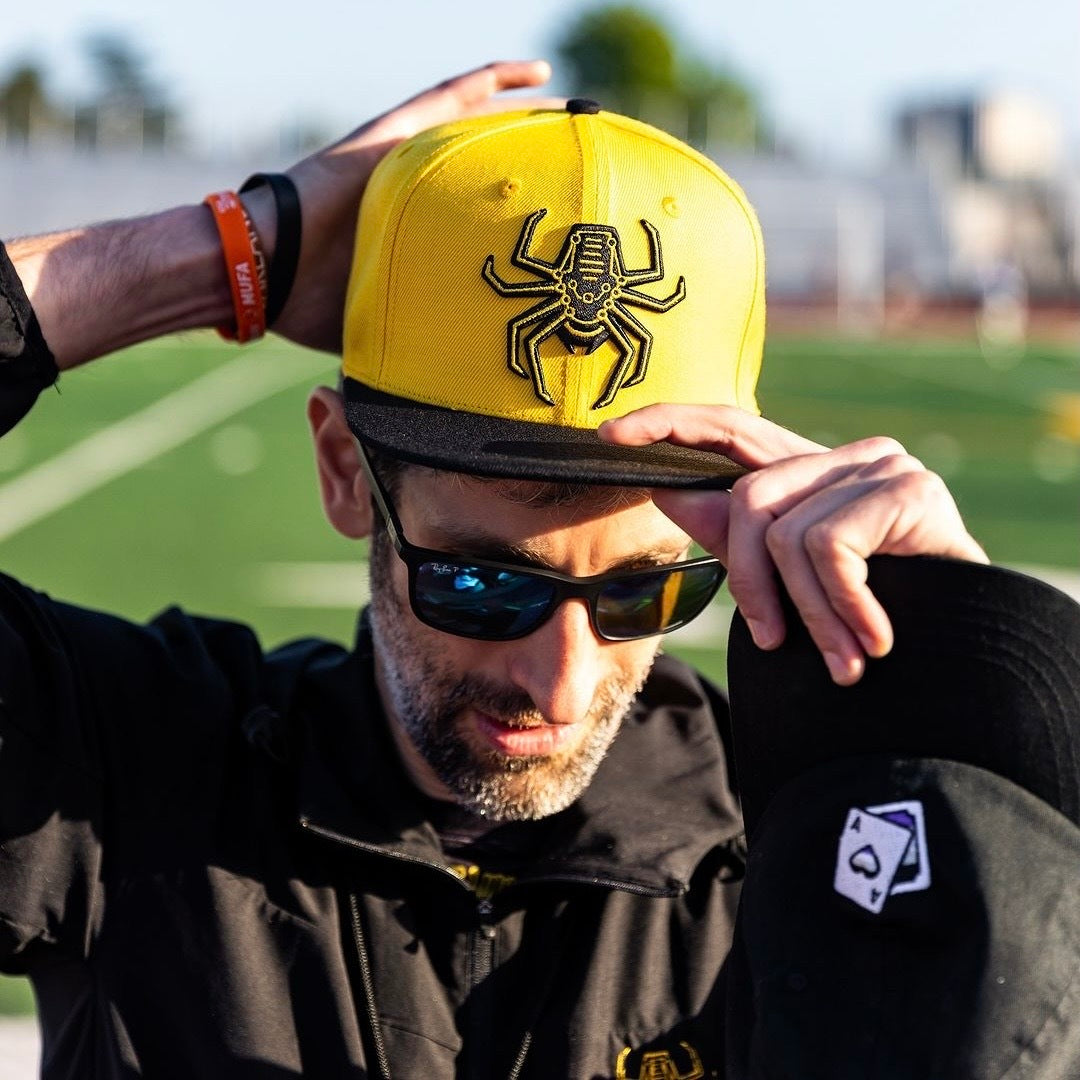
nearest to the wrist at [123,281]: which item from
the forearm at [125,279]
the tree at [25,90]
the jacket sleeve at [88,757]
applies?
the forearm at [125,279]

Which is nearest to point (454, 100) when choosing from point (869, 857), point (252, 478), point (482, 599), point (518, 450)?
point (518, 450)

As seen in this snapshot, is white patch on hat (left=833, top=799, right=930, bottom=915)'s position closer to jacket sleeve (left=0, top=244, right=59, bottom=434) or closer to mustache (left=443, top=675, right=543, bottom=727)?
mustache (left=443, top=675, right=543, bottom=727)

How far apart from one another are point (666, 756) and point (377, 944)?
1.75ft

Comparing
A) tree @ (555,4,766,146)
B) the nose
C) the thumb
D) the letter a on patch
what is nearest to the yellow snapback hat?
the thumb

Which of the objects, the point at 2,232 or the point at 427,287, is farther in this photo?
the point at 2,232

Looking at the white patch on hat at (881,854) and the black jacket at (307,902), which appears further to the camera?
the black jacket at (307,902)

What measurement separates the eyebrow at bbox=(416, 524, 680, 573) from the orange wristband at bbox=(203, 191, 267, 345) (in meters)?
0.74

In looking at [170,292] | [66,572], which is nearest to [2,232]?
[66,572]

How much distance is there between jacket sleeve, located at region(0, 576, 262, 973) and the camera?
256cm

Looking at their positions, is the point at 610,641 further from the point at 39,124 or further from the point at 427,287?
the point at 39,124

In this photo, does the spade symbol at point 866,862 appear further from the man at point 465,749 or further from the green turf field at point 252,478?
the green turf field at point 252,478

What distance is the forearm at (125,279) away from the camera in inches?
115

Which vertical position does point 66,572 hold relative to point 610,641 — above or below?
below

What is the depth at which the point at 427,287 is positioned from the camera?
8.63 feet
